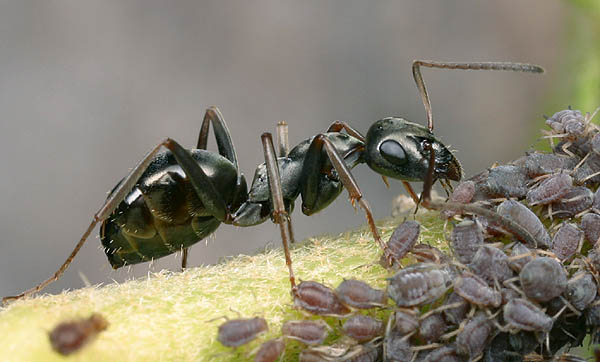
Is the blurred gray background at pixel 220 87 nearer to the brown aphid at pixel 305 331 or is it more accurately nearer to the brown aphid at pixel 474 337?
the brown aphid at pixel 305 331

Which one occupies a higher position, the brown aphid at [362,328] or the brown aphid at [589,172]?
the brown aphid at [589,172]

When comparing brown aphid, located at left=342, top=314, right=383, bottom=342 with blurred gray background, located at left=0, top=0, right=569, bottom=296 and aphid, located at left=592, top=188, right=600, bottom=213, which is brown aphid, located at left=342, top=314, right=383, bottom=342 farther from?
blurred gray background, located at left=0, top=0, right=569, bottom=296

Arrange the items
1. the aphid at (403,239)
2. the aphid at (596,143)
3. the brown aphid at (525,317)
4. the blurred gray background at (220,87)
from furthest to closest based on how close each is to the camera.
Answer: the blurred gray background at (220,87) → the aphid at (596,143) → the aphid at (403,239) → the brown aphid at (525,317)

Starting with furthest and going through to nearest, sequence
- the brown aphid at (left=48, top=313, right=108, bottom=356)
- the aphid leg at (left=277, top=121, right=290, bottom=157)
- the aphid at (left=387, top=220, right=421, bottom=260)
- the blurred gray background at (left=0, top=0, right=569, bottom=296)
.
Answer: the blurred gray background at (left=0, top=0, right=569, bottom=296), the aphid leg at (left=277, top=121, right=290, bottom=157), the aphid at (left=387, top=220, right=421, bottom=260), the brown aphid at (left=48, top=313, right=108, bottom=356)

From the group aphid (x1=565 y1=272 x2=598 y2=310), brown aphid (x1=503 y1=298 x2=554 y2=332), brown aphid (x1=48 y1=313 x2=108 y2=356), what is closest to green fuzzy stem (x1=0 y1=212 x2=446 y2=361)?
brown aphid (x1=48 y1=313 x2=108 y2=356)

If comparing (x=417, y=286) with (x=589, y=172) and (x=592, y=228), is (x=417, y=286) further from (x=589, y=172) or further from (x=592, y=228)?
(x=589, y=172)

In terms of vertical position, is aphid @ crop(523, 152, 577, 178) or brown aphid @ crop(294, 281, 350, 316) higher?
aphid @ crop(523, 152, 577, 178)

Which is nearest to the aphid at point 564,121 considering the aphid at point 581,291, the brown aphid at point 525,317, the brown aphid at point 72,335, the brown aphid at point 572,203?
the brown aphid at point 572,203
